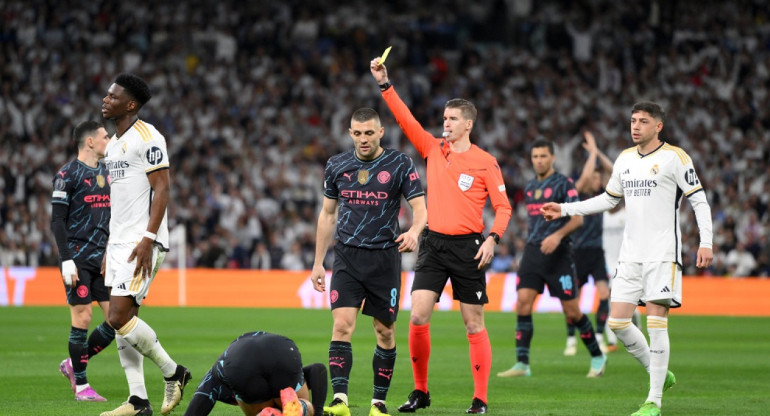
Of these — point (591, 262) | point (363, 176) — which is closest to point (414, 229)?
point (363, 176)

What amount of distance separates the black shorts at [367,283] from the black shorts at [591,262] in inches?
280

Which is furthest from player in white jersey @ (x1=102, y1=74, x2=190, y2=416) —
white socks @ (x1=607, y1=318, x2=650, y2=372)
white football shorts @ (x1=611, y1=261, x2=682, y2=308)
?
white football shorts @ (x1=611, y1=261, x2=682, y2=308)

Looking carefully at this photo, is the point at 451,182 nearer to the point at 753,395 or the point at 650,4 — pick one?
the point at 753,395

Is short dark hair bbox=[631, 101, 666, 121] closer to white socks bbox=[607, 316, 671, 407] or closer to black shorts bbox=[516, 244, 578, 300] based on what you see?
white socks bbox=[607, 316, 671, 407]

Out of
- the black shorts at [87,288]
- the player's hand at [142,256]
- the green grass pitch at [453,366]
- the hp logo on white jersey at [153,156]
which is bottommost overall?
the green grass pitch at [453,366]

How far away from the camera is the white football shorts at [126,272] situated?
8.70m

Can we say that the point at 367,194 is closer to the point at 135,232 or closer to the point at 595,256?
the point at 135,232

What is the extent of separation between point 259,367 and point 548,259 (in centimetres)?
669

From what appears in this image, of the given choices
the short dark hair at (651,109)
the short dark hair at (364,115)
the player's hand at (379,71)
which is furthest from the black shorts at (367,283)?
the short dark hair at (651,109)

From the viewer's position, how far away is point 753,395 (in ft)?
35.4

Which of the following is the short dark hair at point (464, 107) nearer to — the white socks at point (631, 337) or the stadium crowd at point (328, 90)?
the white socks at point (631, 337)

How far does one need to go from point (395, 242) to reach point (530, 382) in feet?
11.9

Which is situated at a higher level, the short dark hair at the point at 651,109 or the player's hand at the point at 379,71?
the player's hand at the point at 379,71

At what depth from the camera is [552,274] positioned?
13172mm
